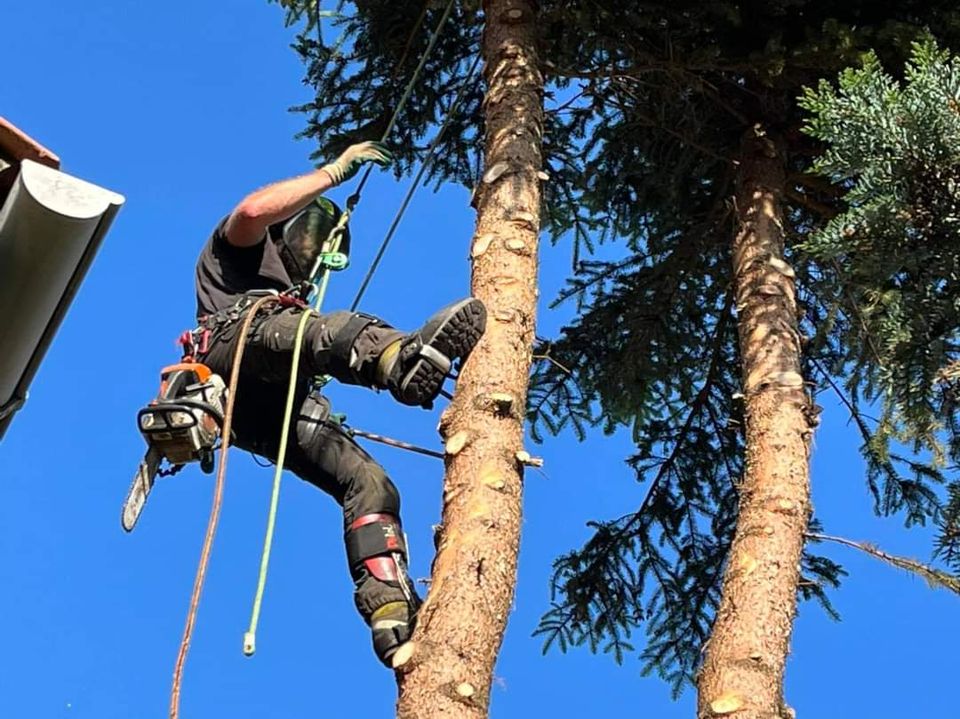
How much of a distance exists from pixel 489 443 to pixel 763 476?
1.52 m

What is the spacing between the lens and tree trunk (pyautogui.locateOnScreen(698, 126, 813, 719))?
4.42 m

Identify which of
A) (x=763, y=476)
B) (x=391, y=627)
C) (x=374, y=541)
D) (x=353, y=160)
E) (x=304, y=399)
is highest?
(x=353, y=160)

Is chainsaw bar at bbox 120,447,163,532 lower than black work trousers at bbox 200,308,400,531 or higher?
lower

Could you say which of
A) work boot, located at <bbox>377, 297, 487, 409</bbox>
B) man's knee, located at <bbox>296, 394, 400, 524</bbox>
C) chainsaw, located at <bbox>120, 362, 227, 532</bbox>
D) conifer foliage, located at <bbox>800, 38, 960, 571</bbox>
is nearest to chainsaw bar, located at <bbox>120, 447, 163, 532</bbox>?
chainsaw, located at <bbox>120, 362, 227, 532</bbox>

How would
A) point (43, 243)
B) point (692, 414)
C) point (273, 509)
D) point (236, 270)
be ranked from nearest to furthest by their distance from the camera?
1. point (43, 243)
2. point (273, 509)
3. point (236, 270)
4. point (692, 414)

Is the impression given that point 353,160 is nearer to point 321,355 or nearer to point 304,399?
point 304,399

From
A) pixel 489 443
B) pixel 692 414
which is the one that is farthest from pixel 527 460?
pixel 692 414

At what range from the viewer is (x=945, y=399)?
509 cm

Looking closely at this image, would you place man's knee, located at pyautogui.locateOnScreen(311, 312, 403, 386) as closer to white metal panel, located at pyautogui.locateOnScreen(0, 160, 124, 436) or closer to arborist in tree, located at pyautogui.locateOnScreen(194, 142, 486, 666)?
arborist in tree, located at pyautogui.locateOnScreen(194, 142, 486, 666)

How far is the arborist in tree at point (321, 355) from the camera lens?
3.96m

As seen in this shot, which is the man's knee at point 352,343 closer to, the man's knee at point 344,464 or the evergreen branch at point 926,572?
the man's knee at point 344,464

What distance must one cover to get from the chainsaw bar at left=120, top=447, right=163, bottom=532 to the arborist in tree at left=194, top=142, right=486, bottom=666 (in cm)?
40

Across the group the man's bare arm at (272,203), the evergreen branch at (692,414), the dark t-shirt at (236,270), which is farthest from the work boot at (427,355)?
the evergreen branch at (692,414)

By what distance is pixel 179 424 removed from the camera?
4180 millimetres
